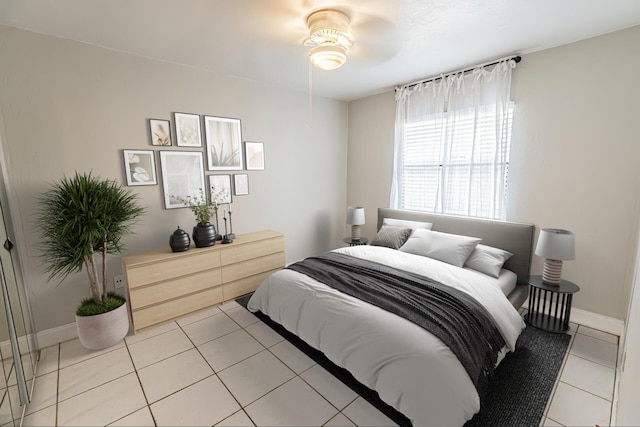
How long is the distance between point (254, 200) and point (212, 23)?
2011 millimetres

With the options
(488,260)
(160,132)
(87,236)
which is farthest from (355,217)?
(87,236)

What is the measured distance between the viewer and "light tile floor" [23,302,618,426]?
5.48 feet

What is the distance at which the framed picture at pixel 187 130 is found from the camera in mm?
2932

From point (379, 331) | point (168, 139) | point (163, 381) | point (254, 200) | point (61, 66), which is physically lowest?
point (163, 381)

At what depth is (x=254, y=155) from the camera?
3561 mm

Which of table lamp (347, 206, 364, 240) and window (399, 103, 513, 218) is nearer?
window (399, 103, 513, 218)

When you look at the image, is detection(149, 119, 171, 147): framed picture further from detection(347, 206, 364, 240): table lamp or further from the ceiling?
detection(347, 206, 364, 240): table lamp

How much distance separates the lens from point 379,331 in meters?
1.76

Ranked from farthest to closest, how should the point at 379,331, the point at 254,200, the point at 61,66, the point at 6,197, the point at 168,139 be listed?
the point at 254,200 → the point at 168,139 → the point at 61,66 → the point at 6,197 → the point at 379,331

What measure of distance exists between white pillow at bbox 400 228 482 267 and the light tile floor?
1.09 metres

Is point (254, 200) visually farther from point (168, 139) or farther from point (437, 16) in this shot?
point (437, 16)

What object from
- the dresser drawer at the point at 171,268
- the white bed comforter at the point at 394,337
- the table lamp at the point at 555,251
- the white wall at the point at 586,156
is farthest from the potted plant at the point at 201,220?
the white wall at the point at 586,156

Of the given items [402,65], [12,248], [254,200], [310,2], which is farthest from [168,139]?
[402,65]

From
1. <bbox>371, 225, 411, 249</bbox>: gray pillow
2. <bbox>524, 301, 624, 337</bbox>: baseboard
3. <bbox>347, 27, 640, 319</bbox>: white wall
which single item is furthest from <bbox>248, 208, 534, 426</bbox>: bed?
<bbox>524, 301, 624, 337</bbox>: baseboard
